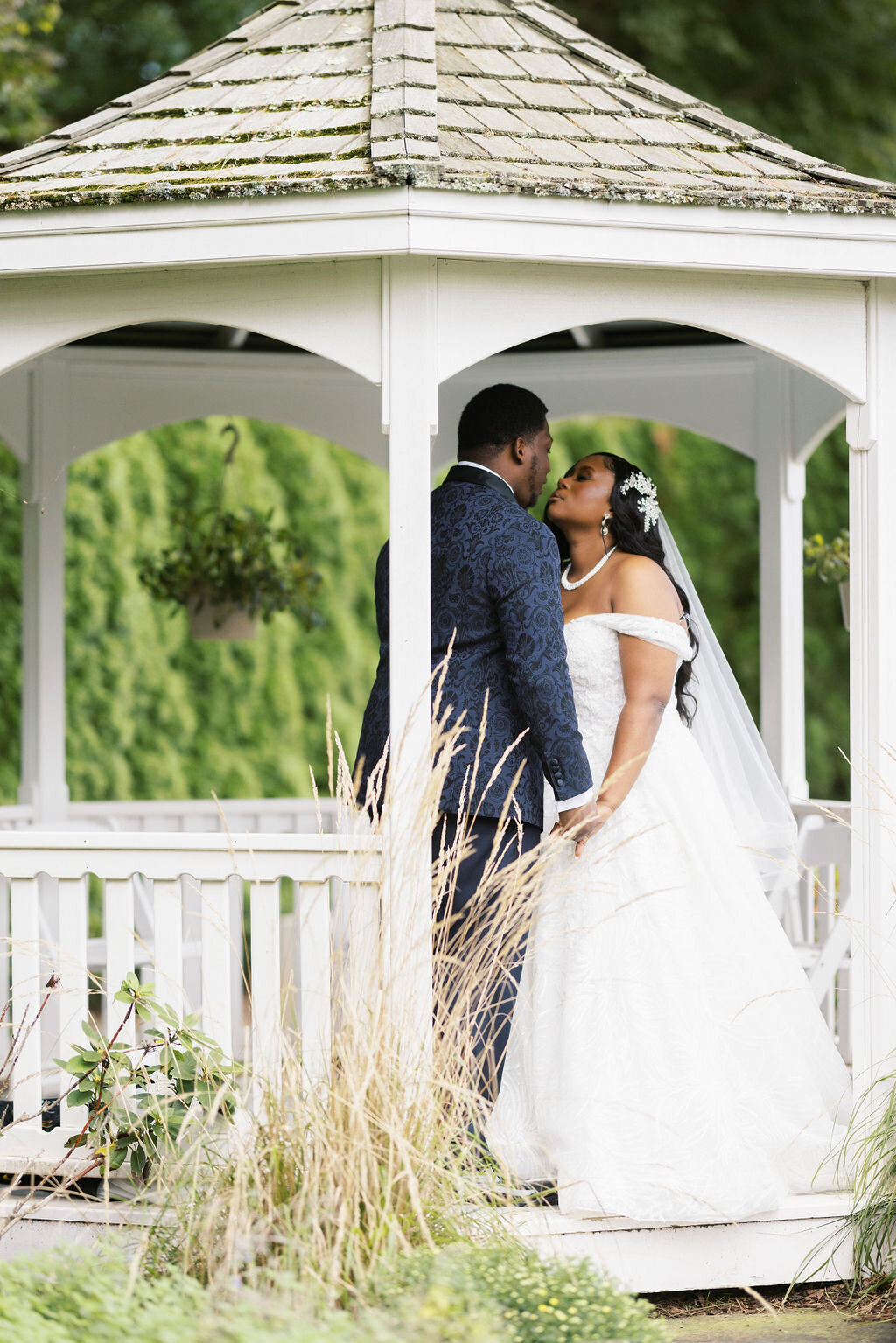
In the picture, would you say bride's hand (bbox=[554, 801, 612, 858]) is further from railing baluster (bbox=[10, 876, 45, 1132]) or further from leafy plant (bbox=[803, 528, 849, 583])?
leafy plant (bbox=[803, 528, 849, 583])

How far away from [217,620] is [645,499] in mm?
2851

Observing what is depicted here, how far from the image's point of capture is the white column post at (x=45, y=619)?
18.9ft

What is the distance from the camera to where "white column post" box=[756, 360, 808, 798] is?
5.84m

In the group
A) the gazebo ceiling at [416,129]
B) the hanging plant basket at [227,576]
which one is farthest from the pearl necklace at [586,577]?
the hanging plant basket at [227,576]

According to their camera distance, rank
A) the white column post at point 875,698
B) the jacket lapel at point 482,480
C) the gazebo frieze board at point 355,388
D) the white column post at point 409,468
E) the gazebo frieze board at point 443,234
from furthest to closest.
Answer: the gazebo frieze board at point 355,388
the jacket lapel at point 482,480
the white column post at point 875,698
the white column post at point 409,468
the gazebo frieze board at point 443,234

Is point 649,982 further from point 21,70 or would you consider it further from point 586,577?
point 21,70

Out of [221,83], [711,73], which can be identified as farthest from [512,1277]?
[711,73]

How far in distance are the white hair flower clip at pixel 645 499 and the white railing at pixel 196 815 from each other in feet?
8.20

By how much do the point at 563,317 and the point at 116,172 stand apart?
3.93 ft

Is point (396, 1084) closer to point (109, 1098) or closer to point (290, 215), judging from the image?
point (109, 1098)

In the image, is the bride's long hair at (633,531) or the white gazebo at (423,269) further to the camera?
the bride's long hair at (633,531)

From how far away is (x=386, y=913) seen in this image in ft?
10.8

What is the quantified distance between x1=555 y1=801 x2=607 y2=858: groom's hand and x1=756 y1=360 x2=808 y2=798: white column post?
2.13 meters

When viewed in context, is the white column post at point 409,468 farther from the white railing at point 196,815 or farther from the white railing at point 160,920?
the white railing at point 196,815
